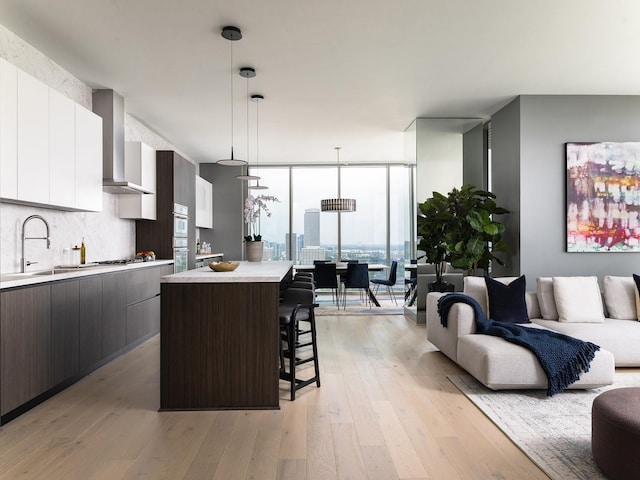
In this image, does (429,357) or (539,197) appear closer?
(429,357)

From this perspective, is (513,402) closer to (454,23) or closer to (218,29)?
(454,23)

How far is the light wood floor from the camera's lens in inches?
87.9

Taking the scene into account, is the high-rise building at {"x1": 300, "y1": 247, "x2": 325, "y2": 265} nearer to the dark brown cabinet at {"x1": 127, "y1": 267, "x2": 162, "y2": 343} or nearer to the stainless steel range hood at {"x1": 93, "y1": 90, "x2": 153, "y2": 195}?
the dark brown cabinet at {"x1": 127, "y1": 267, "x2": 162, "y2": 343}

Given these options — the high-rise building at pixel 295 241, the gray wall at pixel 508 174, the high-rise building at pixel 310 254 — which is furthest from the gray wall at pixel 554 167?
the high-rise building at pixel 295 241

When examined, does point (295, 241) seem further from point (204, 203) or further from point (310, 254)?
point (204, 203)

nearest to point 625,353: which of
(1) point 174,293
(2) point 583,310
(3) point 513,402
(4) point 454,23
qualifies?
(2) point 583,310

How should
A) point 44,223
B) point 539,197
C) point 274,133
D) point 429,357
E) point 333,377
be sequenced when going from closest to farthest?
point 333,377
point 44,223
point 429,357
point 539,197
point 274,133

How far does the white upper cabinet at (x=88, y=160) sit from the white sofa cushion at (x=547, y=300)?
448 centimetres

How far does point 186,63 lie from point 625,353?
4.67m

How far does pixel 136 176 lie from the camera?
18.1 feet

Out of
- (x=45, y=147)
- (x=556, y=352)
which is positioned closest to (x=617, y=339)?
(x=556, y=352)

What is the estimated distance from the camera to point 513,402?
10.3 ft

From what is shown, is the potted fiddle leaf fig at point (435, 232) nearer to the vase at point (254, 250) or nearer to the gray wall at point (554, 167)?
the gray wall at point (554, 167)

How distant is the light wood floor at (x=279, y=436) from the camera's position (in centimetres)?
223
